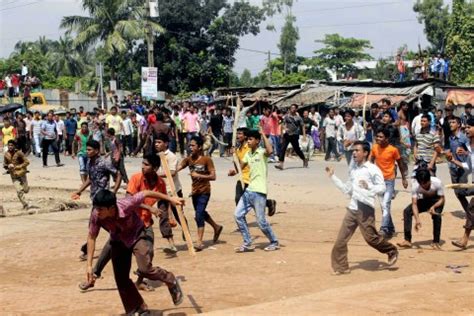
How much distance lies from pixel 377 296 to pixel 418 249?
3.10 meters

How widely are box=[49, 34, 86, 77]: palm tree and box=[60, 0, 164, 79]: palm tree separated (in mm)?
23317

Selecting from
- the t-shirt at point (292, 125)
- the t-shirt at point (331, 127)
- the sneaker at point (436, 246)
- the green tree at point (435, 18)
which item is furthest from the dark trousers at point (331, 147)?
the green tree at point (435, 18)

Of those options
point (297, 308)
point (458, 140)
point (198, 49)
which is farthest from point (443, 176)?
point (198, 49)

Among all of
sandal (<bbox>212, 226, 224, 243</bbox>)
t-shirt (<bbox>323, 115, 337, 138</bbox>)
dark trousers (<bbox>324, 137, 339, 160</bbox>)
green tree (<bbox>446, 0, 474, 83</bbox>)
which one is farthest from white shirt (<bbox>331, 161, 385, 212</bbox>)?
green tree (<bbox>446, 0, 474, 83</bbox>)

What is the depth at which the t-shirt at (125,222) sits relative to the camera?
6.54 m

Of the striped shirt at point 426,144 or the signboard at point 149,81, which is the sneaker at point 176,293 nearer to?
the striped shirt at point 426,144

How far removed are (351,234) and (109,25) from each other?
34196 millimetres

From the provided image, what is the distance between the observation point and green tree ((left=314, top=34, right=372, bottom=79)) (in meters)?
59.5

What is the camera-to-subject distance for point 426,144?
1190cm

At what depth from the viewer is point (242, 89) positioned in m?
Result: 32.3

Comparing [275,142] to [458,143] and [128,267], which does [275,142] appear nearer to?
[458,143]

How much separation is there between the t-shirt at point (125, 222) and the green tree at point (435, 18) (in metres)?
44.9

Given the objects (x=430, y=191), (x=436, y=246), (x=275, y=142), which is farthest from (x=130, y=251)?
(x=275, y=142)

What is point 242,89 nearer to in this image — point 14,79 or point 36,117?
point 36,117
